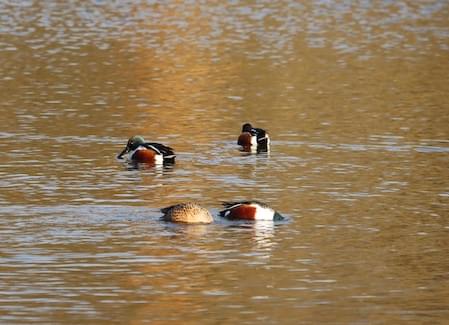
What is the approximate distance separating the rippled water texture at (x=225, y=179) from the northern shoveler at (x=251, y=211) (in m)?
0.16

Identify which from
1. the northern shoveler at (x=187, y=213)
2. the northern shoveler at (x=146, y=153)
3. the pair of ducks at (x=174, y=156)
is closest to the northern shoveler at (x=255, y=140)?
the pair of ducks at (x=174, y=156)

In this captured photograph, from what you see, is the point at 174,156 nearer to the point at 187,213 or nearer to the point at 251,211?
the point at 251,211

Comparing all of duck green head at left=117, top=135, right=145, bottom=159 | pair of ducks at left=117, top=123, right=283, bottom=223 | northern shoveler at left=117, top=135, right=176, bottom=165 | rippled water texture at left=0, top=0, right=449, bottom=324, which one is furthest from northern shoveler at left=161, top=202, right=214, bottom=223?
duck green head at left=117, top=135, right=145, bottom=159

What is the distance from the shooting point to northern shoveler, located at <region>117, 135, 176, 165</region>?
80.7ft

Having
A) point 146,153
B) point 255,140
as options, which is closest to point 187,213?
point 146,153

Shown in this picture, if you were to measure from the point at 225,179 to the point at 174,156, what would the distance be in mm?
1840

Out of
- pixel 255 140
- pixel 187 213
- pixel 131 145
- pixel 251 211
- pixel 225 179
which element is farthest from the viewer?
pixel 255 140

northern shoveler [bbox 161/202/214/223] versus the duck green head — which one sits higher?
the duck green head

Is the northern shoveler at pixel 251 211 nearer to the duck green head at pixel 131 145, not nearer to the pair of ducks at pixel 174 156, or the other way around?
the pair of ducks at pixel 174 156

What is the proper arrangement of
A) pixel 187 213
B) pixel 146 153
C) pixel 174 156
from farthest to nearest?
pixel 146 153 < pixel 174 156 < pixel 187 213

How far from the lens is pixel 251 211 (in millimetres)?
19250

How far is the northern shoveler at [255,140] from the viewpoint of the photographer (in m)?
26.0

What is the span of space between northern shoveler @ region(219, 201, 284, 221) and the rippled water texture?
157 mm

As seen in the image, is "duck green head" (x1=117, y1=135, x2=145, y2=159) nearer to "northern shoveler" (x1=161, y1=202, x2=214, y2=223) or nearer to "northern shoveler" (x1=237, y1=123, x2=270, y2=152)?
"northern shoveler" (x1=237, y1=123, x2=270, y2=152)
